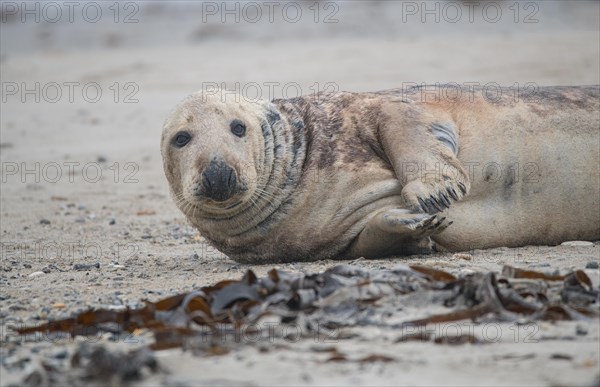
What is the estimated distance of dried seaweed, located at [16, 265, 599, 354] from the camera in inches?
162

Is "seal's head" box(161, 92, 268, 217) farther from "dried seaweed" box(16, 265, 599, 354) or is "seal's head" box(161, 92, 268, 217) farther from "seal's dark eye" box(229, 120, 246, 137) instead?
"dried seaweed" box(16, 265, 599, 354)

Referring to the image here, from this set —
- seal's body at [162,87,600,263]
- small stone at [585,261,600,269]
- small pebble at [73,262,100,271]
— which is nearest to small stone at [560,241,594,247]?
seal's body at [162,87,600,263]

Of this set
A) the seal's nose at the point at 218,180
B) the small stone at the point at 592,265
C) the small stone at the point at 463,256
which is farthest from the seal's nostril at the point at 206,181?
the small stone at the point at 592,265

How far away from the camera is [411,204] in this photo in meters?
5.51

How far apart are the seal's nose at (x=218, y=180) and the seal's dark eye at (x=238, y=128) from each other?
14.4 inches

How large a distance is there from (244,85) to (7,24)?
9.84m

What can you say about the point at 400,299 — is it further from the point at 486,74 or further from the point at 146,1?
the point at 146,1

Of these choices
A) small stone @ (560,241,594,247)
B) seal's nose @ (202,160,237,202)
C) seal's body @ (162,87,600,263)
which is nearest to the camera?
seal's nose @ (202,160,237,202)

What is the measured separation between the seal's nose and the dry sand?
41 centimetres

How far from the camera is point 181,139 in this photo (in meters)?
5.71

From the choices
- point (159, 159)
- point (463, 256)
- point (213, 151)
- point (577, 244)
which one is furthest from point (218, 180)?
point (159, 159)

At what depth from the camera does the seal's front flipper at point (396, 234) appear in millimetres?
5379

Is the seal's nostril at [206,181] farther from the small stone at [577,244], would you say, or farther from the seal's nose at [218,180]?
the small stone at [577,244]

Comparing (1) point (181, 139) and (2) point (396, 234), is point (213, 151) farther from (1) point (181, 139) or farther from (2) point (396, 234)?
(2) point (396, 234)
